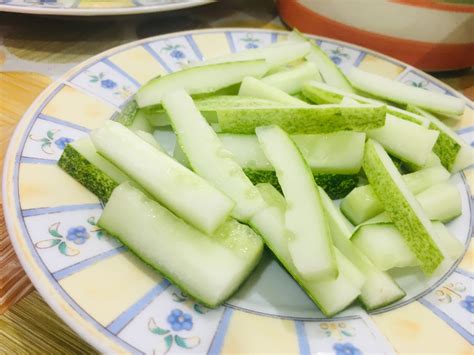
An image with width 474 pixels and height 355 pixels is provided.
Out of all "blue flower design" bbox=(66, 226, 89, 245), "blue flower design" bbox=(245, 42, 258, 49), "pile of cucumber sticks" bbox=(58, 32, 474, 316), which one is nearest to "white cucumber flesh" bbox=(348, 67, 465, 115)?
"pile of cucumber sticks" bbox=(58, 32, 474, 316)

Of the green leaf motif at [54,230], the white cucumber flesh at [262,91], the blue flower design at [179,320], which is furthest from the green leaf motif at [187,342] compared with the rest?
the white cucumber flesh at [262,91]

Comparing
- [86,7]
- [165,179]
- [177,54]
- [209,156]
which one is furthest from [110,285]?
[86,7]

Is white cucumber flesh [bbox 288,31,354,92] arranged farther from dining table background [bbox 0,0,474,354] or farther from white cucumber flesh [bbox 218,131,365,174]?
dining table background [bbox 0,0,474,354]

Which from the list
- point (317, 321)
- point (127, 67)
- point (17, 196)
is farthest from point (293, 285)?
point (127, 67)

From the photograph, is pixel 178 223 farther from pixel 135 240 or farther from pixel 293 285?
pixel 293 285

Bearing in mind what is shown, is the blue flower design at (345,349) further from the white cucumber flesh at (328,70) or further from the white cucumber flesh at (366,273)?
the white cucumber flesh at (328,70)

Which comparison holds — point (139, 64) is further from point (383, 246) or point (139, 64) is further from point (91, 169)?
point (383, 246)

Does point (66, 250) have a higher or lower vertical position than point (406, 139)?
lower
